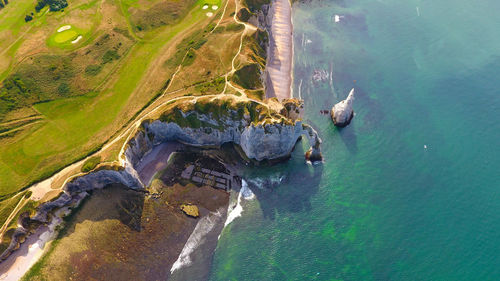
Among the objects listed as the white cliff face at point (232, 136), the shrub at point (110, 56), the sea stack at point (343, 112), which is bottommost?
the sea stack at point (343, 112)

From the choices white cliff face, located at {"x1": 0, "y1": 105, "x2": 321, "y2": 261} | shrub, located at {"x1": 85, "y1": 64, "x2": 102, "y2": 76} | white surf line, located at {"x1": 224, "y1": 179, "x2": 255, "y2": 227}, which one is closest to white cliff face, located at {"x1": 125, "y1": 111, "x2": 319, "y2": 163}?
white cliff face, located at {"x1": 0, "y1": 105, "x2": 321, "y2": 261}

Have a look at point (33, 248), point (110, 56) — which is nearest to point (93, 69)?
point (110, 56)

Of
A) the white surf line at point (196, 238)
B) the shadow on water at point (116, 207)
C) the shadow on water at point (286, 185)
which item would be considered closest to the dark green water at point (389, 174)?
the shadow on water at point (286, 185)

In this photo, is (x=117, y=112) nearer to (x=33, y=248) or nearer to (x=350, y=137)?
(x=33, y=248)

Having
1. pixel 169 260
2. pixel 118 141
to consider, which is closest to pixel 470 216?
pixel 169 260

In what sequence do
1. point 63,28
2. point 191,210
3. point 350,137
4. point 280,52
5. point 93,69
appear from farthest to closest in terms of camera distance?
point 280,52 < point 63,28 < point 93,69 < point 350,137 < point 191,210

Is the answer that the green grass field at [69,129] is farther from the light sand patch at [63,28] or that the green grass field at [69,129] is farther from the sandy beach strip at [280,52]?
the sandy beach strip at [280,52]

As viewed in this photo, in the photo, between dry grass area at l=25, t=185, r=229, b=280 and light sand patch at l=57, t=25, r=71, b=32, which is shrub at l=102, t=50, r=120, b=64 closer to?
light sand patch at l=57, t=25, r=71, b=32
